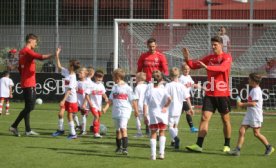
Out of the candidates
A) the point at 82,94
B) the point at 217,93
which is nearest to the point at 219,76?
the point at 217,93

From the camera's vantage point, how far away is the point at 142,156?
41.4 feet

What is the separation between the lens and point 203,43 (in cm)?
2294

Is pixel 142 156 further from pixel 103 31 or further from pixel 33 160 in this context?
pixel 103 31

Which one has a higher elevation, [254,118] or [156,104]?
[156,104]

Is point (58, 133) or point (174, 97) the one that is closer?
point (174, 97)

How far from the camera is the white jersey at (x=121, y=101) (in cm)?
1299

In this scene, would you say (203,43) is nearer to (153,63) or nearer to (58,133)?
(153,63)

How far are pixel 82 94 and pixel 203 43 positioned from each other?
7393 millimetres

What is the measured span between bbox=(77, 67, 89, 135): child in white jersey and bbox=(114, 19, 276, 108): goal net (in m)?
5.17

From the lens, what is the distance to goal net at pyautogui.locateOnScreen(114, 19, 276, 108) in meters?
22.0

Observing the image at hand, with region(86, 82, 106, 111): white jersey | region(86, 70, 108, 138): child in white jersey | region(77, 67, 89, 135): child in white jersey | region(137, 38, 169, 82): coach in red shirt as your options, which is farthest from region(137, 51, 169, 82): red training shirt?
region(77, 67, 89, 135): child in white jersey

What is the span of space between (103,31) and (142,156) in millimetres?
13688

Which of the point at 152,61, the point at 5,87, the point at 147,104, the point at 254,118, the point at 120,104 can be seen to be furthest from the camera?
the point at 5,87

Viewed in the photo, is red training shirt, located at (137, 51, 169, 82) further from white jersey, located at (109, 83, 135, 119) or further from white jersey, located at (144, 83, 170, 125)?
white jersey, located at (144, 83, 170, 125)
